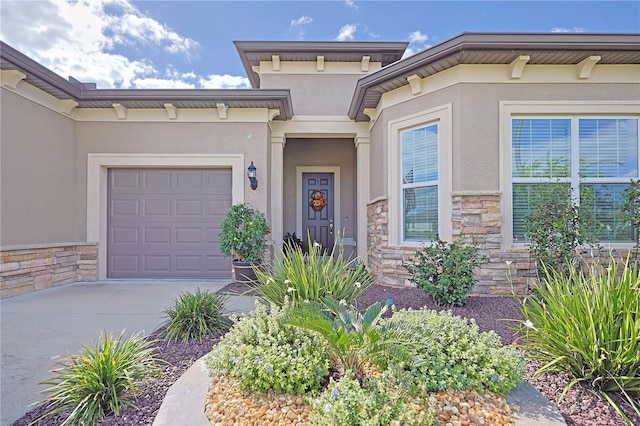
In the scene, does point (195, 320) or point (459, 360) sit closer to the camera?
point (459, 360)

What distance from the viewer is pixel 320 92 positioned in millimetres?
7223

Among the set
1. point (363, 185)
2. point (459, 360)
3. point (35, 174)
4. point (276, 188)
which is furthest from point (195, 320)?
point (363, 185)

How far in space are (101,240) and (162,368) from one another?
488 centimetres

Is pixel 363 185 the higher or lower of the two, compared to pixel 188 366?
higher

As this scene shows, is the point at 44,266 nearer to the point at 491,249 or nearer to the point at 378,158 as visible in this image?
the point at 378,158

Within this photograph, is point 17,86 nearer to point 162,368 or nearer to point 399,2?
point 162,368

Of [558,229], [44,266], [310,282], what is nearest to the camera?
[310,282]

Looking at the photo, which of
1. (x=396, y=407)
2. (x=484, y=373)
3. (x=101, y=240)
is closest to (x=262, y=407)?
(x=396, y=407)

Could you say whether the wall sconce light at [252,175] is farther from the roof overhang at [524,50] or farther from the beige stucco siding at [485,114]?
the beige stucco siding at [485,114]

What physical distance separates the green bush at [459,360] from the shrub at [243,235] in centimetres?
387

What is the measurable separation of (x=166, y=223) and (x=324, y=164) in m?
4.10

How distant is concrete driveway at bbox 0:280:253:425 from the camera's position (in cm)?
242

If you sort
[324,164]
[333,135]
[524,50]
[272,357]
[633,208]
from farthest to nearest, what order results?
[324,164] < [333,135] < [524,50] < [633,208] < [272,357]

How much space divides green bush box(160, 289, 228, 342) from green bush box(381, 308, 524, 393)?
71.0 inches
